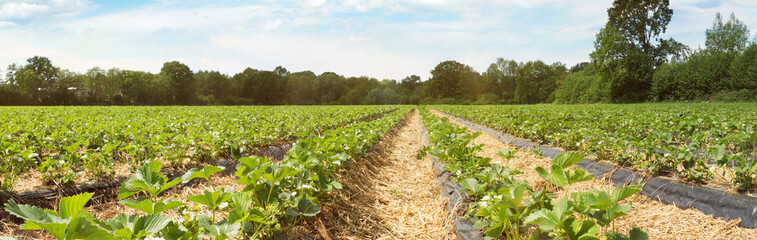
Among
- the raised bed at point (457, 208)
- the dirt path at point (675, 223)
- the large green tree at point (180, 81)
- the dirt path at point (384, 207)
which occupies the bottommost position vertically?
the dirt path at point (384, 207)

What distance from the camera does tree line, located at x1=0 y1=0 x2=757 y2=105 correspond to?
34.6 m

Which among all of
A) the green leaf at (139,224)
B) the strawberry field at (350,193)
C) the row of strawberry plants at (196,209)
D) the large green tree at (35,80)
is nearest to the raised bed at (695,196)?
the strawberry field at (350,193)

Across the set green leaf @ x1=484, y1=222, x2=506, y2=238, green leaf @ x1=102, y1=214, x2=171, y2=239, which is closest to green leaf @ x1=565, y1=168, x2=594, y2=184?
green leaf @ x1=484, y1=222, x2=506, y2=238

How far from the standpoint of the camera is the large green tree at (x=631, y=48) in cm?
3653

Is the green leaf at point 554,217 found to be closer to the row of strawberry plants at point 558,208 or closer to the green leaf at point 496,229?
the row of strawberry plants at point 558,208

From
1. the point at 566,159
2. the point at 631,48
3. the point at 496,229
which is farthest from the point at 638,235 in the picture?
the point at 631,48

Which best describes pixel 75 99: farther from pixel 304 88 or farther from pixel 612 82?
pixel 612 82

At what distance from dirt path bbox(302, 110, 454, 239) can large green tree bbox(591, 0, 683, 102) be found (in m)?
39.0

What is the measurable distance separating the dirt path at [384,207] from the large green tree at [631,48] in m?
39.0

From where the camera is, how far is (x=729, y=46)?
48.9 m

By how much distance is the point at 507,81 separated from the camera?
281 ft

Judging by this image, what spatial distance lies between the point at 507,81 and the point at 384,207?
8731 cm

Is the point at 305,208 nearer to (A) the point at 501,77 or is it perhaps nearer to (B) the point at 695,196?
(B) the point at 695,196

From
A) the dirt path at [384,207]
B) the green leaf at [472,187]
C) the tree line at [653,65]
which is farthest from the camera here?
the tree line at [653,65]
